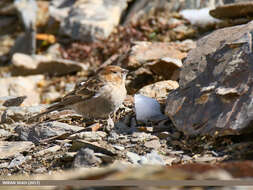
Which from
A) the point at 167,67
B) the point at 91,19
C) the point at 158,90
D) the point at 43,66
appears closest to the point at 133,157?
the point at 158,90

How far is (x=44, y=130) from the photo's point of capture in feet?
20.8

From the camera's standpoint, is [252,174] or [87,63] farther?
[87,63]

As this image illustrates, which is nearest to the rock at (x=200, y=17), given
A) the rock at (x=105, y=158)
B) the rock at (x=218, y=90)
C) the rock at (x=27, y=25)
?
the rock at (x=27, y=25)

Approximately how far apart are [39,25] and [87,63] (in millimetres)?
3083

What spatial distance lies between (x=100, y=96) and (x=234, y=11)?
3.97 metres

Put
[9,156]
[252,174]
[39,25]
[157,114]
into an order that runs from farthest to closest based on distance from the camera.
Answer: [39,25] < [157,114] < [9,156] < [252,174]

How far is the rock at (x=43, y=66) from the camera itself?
11906mm

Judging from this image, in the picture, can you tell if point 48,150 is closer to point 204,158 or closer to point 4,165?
point 4,165

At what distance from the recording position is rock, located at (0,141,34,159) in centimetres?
590

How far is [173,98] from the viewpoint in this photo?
5.67 metres

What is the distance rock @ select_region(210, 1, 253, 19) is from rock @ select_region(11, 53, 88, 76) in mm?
4052

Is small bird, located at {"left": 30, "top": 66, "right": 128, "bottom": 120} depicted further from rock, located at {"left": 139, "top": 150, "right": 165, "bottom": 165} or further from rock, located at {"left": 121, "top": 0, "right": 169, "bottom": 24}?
rock, located at {"left": 121, "top": 0, "right": 169, "bottom": 24}

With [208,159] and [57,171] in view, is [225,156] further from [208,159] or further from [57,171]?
[57,171]

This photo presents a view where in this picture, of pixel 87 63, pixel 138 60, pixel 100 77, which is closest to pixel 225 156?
pixel 100 77
